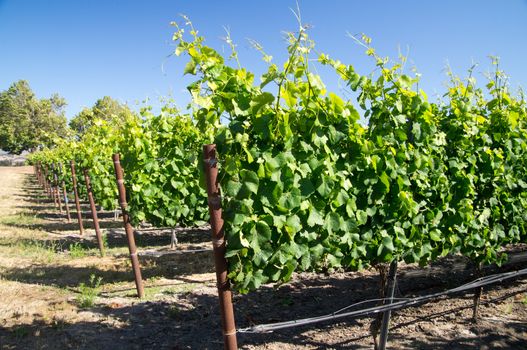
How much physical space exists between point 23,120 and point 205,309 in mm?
72685

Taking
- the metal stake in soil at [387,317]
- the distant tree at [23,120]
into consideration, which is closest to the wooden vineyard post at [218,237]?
the metal stake in soil at [387,317]

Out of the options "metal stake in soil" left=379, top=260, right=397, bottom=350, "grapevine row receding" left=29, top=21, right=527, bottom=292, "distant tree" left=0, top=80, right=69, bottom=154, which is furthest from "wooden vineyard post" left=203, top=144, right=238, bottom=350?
"distant tree" left=0, top=80, right=69, bottom=154

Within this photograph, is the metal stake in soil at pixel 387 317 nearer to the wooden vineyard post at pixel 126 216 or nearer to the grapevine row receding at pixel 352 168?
the grapevine row receding at pixel 352 168

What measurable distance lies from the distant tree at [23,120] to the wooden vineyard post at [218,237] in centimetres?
6661

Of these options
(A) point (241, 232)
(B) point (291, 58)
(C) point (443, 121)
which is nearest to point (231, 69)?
(B) point (291, 58)

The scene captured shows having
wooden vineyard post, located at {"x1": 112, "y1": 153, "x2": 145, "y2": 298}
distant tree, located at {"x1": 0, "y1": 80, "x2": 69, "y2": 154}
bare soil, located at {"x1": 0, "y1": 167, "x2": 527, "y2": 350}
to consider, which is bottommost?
bare soil, located at {"x1": 0, "y1": 167, "x2": 527, "y2": 350}

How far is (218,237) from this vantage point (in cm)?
257

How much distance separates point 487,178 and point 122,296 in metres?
5.46

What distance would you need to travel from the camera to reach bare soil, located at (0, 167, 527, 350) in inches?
172

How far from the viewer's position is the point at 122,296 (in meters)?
5.80

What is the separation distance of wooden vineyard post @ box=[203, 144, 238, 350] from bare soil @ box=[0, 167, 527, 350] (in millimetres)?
698

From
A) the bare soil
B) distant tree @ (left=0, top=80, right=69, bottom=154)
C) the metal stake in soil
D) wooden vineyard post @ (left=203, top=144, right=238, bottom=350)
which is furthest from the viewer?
distant tree @ (left=0, top=80, right=69, bottom=154)

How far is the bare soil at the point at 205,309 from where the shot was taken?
4363 millimetres

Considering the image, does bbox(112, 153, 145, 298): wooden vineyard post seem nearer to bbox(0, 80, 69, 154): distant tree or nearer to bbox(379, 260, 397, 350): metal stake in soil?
bbox(379, 260, 397, 350): metal stake in soil
